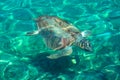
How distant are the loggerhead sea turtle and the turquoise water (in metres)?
1.01

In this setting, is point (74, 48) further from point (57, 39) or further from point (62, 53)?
point (62, 53)

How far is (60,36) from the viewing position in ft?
25.6

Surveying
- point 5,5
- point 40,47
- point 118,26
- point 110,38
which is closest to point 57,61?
point 40,47

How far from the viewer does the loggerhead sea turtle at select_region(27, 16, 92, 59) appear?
766 centimetres

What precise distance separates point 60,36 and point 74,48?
189cm

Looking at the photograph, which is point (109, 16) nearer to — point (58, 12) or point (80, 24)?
point (80, 24)

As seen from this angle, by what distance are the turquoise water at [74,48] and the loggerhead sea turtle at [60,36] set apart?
1.01 m

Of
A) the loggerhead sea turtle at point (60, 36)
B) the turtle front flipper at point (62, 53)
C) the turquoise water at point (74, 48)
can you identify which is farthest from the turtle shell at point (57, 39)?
the turquoise water at point (74, 48)

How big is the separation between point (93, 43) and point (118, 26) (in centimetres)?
169

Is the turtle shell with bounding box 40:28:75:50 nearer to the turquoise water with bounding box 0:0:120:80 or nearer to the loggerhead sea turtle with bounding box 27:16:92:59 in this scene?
the loggerhead sea turtle with bounding box 27:16:92:59

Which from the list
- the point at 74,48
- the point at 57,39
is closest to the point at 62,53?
the point at 57,39

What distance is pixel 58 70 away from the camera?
8641 mm

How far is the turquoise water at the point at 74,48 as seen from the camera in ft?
28.0

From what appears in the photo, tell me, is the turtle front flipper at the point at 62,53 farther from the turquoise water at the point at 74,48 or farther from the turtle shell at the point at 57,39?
the turquoise water at the point at 74,48
